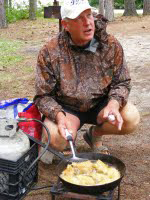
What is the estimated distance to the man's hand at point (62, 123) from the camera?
299cm

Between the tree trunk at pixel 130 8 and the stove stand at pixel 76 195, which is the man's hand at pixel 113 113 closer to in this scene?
the stove stand at pixel 76 195

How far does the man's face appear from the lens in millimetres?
3178

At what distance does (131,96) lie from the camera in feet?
19.0

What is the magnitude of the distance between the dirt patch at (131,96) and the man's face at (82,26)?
48.2 inches

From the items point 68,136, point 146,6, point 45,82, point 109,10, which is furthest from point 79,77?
point 146,6

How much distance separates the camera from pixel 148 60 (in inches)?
324

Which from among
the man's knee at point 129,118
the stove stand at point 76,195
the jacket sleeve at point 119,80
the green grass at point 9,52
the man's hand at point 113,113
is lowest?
the green grass at point 9,52

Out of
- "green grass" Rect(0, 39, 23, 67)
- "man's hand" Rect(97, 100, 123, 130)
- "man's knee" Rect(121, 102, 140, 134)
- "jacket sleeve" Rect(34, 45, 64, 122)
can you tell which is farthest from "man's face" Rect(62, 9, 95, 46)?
"green grass" Rect(0, 39, 23, 67)

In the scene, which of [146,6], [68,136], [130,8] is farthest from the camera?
[130,8]

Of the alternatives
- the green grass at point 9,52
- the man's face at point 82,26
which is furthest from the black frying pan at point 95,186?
the green grass at point 9,52

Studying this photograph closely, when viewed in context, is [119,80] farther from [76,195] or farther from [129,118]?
[76,195]

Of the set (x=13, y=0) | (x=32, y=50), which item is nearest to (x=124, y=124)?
(x=32, y=50)

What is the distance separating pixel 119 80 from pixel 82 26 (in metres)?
0.60

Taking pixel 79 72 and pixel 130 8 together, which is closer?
pixel 79 72
